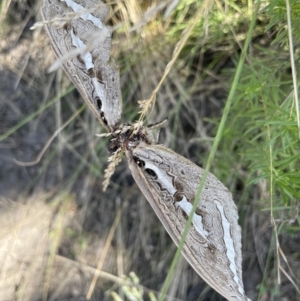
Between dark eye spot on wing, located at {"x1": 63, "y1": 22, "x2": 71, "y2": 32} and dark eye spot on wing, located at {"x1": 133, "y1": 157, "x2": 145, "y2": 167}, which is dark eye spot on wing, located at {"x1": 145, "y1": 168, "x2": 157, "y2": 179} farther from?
dark eye spot on wing, located at {"x1": 63, "y1": 22, "x2": 71, "y2": 32}

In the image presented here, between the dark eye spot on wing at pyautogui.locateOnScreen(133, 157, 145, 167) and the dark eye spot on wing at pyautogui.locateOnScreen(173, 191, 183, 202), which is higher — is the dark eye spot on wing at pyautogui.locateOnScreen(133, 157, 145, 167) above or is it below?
above

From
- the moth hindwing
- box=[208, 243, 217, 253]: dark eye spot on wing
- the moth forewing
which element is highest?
the moth hindwing

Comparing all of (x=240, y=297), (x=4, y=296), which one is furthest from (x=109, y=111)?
(x=4, y=296)

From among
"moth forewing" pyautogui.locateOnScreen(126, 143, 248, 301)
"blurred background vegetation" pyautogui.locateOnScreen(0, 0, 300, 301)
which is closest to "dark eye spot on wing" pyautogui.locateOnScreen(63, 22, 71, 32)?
"moth forewing" pyautogui.locateOnScreen(126, 143, 248, 301)

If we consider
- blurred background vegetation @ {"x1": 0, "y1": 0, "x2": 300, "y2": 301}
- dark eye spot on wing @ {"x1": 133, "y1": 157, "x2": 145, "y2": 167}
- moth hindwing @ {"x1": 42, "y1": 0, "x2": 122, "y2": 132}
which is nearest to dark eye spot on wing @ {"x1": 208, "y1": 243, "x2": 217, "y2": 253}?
dark eye spot on wing @ {"x1": 133, "y1": 157, "x2": 145, "y2": 167}

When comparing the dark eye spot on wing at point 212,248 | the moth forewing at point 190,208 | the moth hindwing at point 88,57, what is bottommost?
the dark eye spot on wing at point 212,248

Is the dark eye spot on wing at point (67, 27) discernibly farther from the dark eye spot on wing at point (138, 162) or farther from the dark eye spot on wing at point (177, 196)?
the dark eye spot on wing at point (177, 196)

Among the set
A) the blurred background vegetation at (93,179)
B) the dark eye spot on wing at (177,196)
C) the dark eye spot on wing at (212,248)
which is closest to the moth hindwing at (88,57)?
the dark eye spot on wing at (177,196)

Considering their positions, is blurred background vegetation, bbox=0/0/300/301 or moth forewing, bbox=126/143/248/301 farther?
blurred background vegetation, bbox=0/0/300/301
